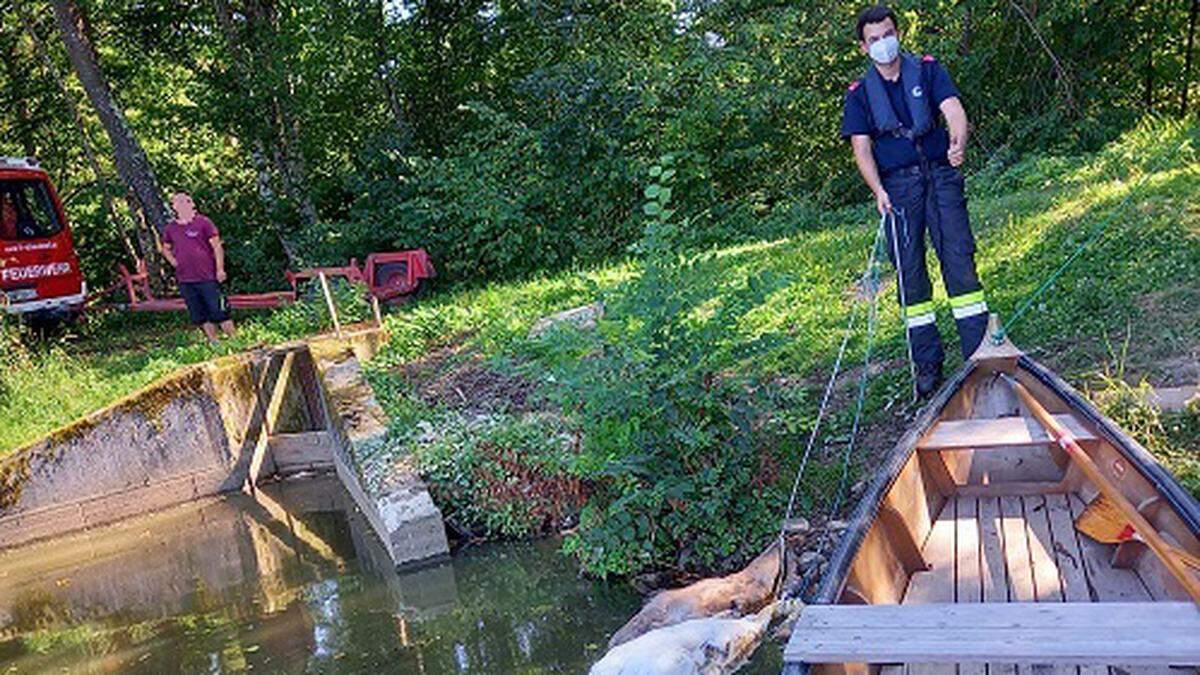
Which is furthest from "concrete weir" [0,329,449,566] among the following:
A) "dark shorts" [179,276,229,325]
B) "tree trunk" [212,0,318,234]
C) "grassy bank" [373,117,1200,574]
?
"tree trunk" [212,0,318,234]

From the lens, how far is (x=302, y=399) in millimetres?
10953

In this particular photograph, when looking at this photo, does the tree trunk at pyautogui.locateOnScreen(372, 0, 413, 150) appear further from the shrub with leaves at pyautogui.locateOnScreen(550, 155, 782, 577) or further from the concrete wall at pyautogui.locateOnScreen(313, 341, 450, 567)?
the shrub with leaves at pyautogui.locateOnScreen(550, 155, 782, 577)

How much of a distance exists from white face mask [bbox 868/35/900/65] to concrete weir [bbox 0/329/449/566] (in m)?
4.40

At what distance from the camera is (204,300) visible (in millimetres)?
11289

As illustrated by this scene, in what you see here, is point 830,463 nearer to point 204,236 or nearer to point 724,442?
point 724,442

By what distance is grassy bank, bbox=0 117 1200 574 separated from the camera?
17.8 ft

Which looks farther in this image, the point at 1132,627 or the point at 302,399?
the point at 302,399

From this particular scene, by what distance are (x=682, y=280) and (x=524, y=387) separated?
125 inches

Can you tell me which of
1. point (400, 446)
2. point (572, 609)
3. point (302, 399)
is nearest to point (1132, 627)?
point (572, 609)

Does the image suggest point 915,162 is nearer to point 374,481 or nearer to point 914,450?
point 914,450

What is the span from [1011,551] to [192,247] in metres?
Answer: 8.95

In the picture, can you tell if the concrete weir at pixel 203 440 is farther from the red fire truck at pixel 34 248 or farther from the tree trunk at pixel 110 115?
the red fire truck at pixel 34 248

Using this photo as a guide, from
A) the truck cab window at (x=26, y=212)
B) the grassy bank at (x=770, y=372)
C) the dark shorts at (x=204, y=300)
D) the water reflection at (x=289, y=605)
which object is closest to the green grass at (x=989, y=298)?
the grassy bank at (x=770, y=372)

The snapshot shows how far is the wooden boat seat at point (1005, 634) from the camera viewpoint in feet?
8.89
